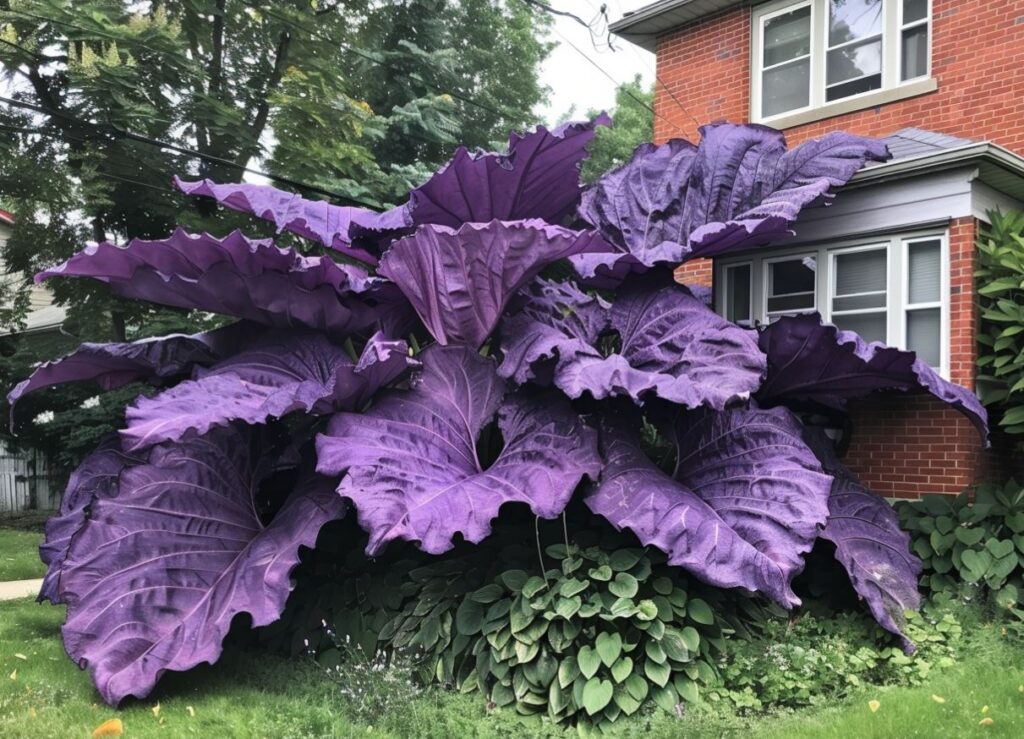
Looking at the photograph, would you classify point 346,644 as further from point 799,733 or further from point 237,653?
point 799,733

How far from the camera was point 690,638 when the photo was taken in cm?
455

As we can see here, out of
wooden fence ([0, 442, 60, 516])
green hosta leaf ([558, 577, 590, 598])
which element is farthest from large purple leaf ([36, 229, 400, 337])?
wooden fence ([0, 442, 60, 516])

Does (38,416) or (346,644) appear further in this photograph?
(38,416)

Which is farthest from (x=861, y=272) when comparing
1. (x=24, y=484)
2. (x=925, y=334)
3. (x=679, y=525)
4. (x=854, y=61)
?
(x=24, y=484)

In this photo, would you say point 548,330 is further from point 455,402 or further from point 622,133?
point 622,133

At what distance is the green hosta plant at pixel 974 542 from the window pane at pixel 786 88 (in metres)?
5.06

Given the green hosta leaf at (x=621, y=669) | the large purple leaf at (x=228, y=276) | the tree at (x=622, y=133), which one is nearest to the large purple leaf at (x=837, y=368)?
the green hosta leaf at (x=621, y=669)

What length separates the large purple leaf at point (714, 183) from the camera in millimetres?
6590

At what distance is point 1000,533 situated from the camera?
231 inches

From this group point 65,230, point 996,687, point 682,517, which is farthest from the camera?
point 65,230

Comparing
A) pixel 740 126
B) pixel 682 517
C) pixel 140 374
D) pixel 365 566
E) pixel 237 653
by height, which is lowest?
pixel 237 653

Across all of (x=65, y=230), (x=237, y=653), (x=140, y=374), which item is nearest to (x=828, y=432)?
(x=237, y=653)

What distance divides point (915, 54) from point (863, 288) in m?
2.87

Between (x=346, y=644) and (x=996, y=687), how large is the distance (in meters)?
3.77
